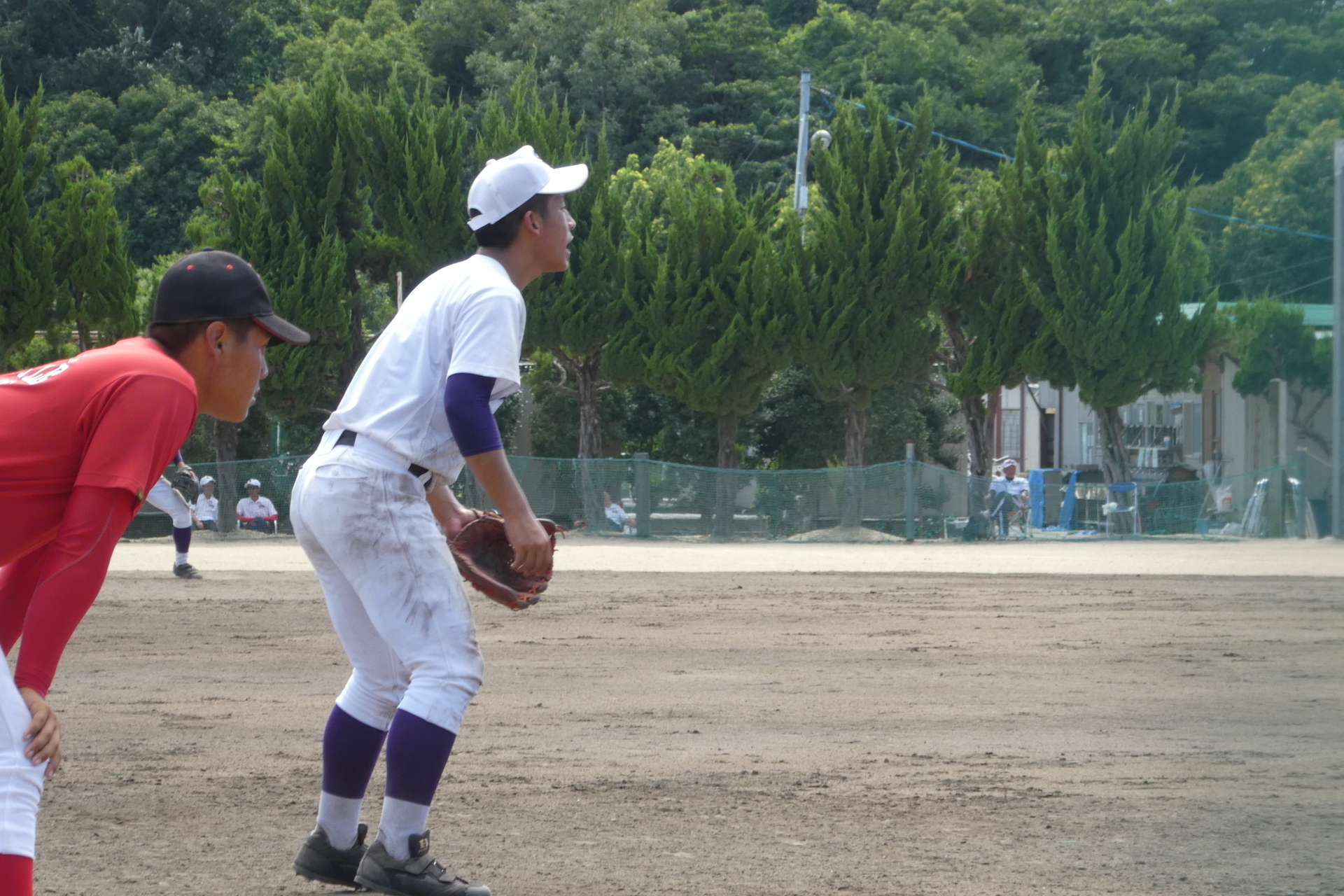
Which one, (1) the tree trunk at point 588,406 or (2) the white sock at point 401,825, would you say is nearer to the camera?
(2) the white sock at point 401,825

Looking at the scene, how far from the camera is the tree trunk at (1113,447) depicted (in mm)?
27625

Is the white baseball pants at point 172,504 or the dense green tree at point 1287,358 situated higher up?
the dense green tree at point 1287,358

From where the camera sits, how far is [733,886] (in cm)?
405

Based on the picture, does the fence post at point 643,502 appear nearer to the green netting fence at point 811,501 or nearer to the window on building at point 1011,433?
the green netting fence at point 811,501

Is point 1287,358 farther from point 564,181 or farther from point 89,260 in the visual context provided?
point 564,181

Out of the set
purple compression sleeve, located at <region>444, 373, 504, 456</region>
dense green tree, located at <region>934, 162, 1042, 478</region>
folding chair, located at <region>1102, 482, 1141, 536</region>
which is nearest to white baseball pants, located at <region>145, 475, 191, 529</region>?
purple compression sleeve, located at <region>444, 373, 504, 456</region>

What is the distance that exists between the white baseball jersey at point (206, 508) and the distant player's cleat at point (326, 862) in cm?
2008

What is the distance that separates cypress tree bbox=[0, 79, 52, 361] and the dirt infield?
14546 millimetres

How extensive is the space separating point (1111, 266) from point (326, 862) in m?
25.0

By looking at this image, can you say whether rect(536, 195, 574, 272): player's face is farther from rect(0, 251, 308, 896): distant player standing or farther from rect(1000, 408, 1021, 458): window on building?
rect(1000, 408, 1021, 458): window on building

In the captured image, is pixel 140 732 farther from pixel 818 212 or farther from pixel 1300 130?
pixel 1300 130

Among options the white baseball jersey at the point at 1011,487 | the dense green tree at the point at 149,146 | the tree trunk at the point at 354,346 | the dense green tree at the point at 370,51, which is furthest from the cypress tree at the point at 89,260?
the dense green tree at the point at 370,51

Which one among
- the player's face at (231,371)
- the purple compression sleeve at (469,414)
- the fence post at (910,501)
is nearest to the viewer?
the player's face at (231,371)

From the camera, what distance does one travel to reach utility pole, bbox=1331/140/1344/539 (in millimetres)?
23359
